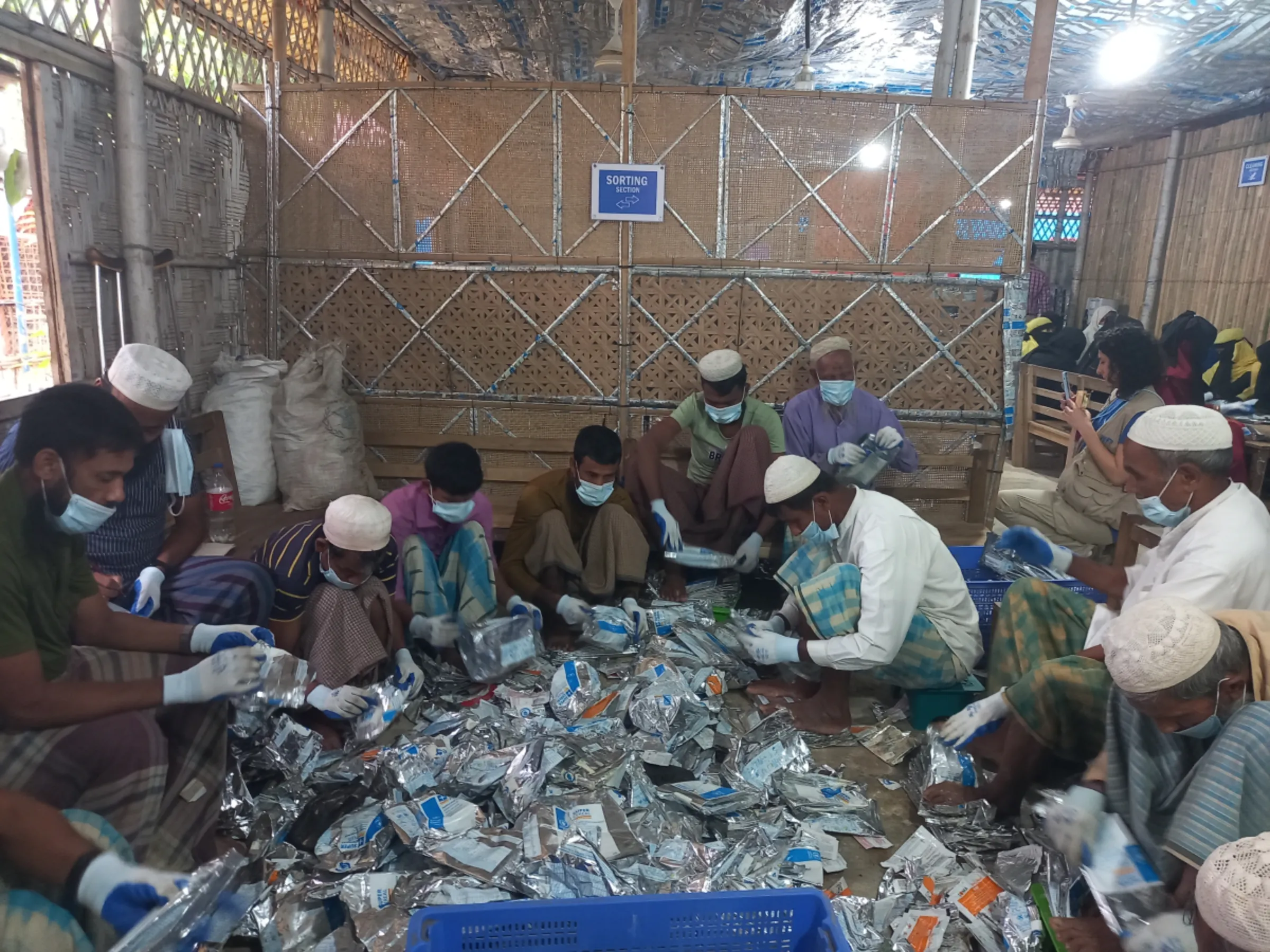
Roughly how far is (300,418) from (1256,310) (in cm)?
840

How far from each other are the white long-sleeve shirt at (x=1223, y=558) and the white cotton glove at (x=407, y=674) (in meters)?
2.10

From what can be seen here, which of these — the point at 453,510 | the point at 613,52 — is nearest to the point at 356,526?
the point at 453,510

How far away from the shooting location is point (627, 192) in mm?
4449

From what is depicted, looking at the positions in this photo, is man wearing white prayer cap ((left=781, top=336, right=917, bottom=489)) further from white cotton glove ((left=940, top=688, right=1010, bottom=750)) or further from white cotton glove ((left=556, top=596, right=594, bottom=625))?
white cotton glove ((left=940, top=688, right=1010, bottom=750))

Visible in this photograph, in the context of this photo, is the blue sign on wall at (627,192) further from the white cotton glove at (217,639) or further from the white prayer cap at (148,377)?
the white cotton glove at (217,639)

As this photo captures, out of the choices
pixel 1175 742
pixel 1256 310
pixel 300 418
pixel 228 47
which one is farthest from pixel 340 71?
pixel 1256 310

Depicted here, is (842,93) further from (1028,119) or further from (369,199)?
(369,199)

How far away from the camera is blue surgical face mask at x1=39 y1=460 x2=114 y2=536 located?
68.6 inches

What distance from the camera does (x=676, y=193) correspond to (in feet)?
14.7

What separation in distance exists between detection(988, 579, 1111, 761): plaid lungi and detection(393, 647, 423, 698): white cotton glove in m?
1.86

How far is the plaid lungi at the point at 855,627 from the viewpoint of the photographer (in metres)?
2.57

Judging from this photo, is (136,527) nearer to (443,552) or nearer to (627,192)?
(443,552)

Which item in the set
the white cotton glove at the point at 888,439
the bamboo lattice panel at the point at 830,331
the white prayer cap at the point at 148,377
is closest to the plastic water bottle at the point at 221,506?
the white prayer cap at the point at 148,377

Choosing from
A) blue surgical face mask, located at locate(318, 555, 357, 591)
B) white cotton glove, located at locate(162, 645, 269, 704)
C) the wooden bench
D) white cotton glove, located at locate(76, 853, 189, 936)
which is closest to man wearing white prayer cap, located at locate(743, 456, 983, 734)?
blue surgical face mask, located at locate(318, 555, 357, 591)
